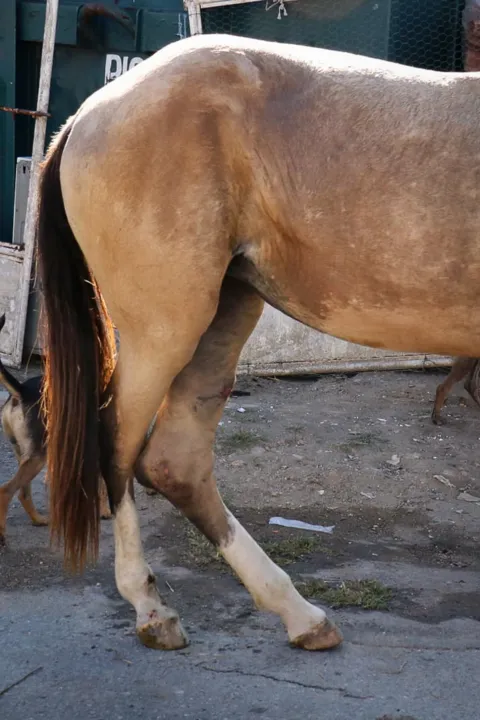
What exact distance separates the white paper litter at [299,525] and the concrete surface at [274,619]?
66 mm

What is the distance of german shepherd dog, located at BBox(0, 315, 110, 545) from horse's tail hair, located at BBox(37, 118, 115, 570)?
1114 millimetres

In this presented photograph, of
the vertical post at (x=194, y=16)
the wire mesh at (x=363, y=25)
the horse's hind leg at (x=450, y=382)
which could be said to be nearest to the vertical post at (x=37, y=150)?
the vertical post at (x=194, y=16)

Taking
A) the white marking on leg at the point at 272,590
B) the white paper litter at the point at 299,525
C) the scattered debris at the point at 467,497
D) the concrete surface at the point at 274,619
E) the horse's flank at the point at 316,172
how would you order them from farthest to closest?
the scattered debris at the point at 467,497
the white paper litter at the point at 299,525
the white marking on leg at the point at 272,590
the concrete surface at the point at 274,619
the horse's flank at the point at 316,172

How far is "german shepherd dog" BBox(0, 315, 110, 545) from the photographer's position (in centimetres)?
465

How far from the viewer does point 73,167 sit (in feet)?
10.3

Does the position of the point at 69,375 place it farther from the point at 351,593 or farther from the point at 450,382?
the point at 450,382

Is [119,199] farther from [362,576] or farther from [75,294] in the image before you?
[362,576]

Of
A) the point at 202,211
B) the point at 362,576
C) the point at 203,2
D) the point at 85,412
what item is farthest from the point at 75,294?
the point at 203,2

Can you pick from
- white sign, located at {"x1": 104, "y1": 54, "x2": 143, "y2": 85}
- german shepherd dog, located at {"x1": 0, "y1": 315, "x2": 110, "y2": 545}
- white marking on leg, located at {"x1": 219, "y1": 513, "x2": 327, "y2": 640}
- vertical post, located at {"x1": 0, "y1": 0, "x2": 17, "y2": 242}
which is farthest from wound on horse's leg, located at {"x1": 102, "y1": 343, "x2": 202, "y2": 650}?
vertical post, located at {"x1": 0, "y1": 0, "x2": 17, "y2": 242}

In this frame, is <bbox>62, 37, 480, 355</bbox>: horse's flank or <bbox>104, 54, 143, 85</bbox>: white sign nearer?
<bbox>62, 37, 480, 355</bbox>: horse's flank

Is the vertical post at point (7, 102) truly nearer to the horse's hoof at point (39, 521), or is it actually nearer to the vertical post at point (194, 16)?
the vertical post at point (194, 16)

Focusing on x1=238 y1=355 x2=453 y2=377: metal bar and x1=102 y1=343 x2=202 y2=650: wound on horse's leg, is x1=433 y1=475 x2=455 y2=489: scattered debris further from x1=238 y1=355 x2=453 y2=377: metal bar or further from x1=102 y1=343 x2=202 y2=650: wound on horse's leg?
x1=102 y1=343 x2=202 y2=650: wound on horse's leg

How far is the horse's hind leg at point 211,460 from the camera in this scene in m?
3.46

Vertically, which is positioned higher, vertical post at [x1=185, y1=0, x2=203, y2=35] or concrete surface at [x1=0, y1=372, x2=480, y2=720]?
vertical post at [x1=185, y1=0, x2=203, y2=35]
